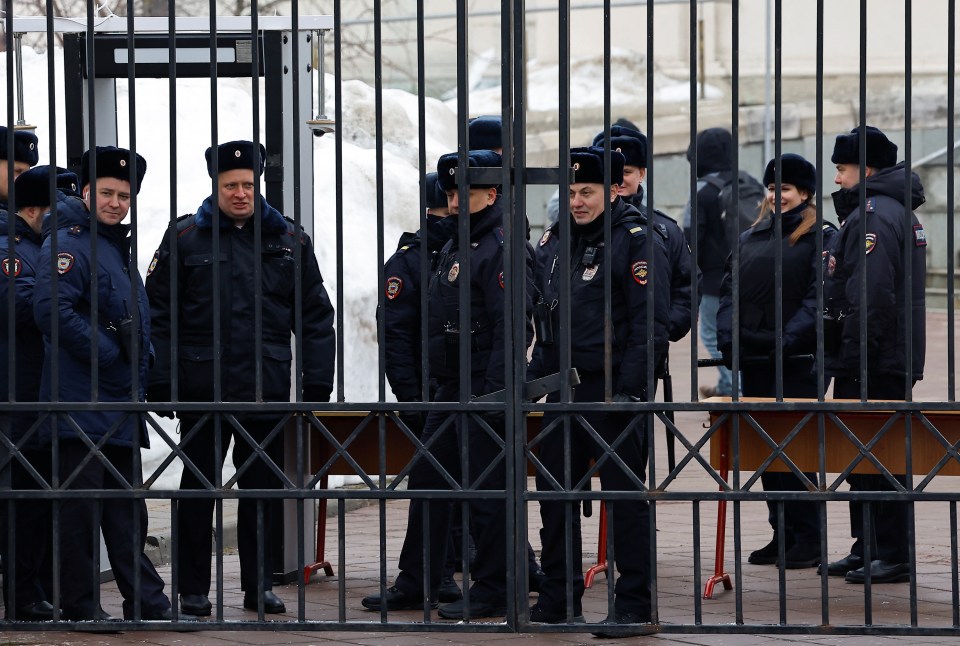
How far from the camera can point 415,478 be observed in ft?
21.8

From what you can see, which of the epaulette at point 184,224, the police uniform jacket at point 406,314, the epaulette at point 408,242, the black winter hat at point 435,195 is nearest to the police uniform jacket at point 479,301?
the police uniform jacket at point 406,314

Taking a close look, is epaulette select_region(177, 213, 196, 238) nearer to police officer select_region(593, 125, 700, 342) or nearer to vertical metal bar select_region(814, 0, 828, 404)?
police officer select_region(593, 125, 700, 342)

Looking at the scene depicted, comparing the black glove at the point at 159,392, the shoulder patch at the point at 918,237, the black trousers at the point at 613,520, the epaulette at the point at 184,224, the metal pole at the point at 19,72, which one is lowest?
the black trousers at the point at 613,520

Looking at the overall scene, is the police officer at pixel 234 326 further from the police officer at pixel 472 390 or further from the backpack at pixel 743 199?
the backpack at pixel 743 199

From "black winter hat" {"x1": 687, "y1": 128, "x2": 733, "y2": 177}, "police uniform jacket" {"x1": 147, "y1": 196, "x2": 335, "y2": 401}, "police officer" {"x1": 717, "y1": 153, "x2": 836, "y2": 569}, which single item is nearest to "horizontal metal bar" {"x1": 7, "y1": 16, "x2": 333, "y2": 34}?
"police uniform jacket" {"x1": 147, "y1": 196, "x2": 335, "y2": 401}

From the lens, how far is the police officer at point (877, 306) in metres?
7.19

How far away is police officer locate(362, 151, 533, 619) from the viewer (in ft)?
21.1

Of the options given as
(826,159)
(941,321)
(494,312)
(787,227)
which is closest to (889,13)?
(826,159)

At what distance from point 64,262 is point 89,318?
0.24 m

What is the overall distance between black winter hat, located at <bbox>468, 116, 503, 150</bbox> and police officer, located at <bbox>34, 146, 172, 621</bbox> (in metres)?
2.38

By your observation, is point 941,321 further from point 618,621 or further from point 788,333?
point 618,621

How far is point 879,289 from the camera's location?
7.19 m

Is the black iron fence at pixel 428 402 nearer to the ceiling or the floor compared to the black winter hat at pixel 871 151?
nearer to the floor

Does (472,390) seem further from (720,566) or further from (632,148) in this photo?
(632,148)
